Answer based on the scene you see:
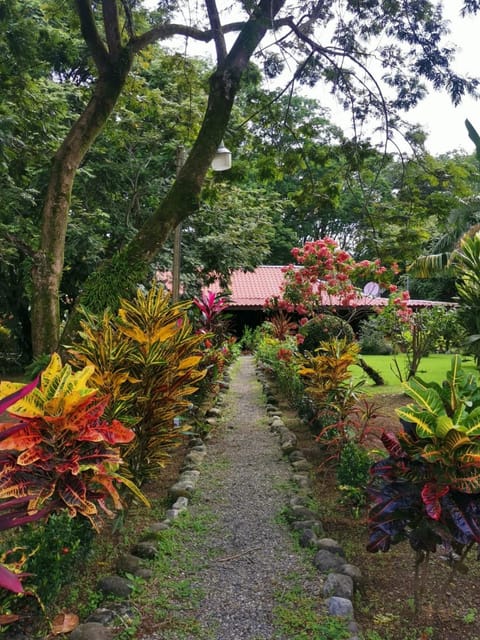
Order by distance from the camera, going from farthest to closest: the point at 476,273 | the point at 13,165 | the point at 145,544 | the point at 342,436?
the point at 13,165
the point at 476,273
the point at 342,436
the point at 145,544

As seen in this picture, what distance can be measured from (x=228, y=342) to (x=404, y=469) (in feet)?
31.3

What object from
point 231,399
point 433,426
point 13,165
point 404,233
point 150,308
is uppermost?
point 13,165

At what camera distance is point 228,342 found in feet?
38.9

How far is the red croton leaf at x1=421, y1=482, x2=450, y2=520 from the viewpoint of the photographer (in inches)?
82.0

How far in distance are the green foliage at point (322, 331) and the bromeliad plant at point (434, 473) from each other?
5448 mm

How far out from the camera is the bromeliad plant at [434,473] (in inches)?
84.9

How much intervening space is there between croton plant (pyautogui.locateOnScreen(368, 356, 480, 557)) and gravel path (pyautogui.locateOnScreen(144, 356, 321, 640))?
678 mm

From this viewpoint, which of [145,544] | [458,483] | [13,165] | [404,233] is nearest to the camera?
[458,483]

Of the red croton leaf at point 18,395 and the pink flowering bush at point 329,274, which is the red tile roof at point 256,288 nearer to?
the pink flowering bush at point 329,274

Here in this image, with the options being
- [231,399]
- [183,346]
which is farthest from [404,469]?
[231,399]

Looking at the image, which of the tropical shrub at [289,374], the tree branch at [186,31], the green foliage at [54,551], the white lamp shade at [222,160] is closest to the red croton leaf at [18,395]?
the green foliage at [54,551]

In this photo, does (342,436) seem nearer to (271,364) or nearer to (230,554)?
(230,554)

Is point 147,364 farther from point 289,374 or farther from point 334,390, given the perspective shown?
point 289,374

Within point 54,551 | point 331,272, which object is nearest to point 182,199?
point 54,551
